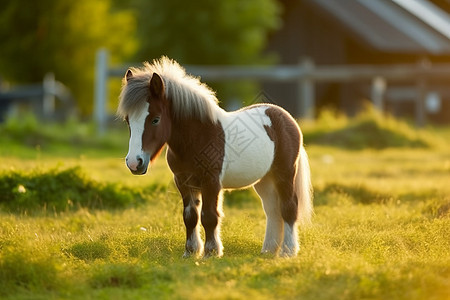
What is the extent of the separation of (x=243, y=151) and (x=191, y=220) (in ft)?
2.36

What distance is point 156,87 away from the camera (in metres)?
6.43

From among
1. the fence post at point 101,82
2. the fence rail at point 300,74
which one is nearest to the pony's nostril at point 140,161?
the fence rail at point 300,74

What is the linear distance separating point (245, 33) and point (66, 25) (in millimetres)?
6715

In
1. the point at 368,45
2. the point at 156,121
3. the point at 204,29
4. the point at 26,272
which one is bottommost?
the point at 26,272

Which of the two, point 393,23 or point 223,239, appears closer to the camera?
point 223,239

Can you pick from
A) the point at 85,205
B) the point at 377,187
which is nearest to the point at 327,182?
the point at 377,187

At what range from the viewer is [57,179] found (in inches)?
384

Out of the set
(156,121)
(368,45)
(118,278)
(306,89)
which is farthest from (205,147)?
(368,45)

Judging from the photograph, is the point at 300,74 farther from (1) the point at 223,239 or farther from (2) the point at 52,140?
(1) the point at 223,239

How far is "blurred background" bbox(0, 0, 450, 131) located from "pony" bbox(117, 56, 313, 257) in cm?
1596

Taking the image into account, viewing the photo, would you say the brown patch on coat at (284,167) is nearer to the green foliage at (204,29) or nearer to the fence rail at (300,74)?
the fence rail at (300,74)

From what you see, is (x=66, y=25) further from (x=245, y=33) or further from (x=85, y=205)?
(x=85, y=205)

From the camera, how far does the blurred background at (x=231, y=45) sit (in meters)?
25.2

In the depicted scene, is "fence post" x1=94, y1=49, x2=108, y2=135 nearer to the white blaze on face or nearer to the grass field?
the grass field
